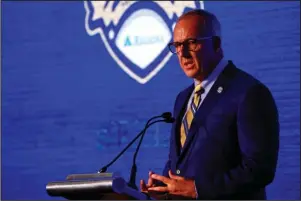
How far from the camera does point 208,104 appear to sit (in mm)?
1802

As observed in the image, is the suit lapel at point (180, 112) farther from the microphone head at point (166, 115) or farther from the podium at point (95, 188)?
the podium at point (95, 188)

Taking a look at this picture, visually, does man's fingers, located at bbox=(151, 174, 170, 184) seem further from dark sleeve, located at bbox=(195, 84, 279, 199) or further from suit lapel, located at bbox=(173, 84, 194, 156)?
suit lapel, located at bbox=(173, 84, 194, 156)

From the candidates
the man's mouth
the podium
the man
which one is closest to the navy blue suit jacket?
the man

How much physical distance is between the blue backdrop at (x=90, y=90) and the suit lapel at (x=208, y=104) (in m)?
1.00

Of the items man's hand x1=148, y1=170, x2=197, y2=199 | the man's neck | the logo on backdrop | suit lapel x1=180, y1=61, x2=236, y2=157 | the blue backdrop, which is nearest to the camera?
man's hand x1=148, y1=170, x2=197, y2=199

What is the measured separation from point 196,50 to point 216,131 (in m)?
0.28

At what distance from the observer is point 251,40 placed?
112 inches

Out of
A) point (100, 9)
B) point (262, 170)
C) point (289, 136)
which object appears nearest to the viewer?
point (262, 170)

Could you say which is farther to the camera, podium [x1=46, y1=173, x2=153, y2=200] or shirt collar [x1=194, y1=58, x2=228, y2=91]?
shirt collar [x1=194, y1=58, x2=228, y2=91]

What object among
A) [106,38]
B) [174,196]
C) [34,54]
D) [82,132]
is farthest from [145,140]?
[174,196]

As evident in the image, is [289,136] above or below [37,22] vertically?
below

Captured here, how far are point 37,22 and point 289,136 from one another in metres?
1.54

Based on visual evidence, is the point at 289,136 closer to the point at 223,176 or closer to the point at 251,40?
the point at 251,40

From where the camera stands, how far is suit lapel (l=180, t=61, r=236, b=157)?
1.79m
